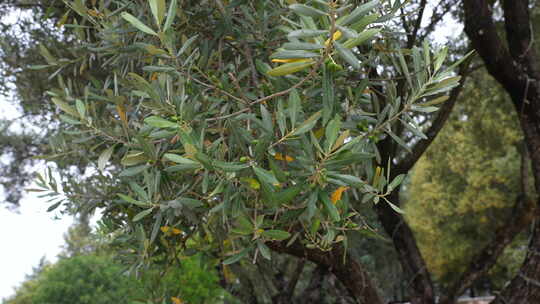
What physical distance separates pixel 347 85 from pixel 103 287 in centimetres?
572

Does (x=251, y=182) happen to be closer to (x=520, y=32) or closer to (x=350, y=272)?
(x=350, y=272)

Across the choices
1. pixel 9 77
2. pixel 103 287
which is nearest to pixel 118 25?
pixel 9 77

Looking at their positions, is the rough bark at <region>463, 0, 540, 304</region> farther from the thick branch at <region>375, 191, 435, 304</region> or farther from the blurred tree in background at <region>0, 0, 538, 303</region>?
the thick branch at <region>375, 191, 435, 304</region>

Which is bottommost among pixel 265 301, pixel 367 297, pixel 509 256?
pixel 509 256

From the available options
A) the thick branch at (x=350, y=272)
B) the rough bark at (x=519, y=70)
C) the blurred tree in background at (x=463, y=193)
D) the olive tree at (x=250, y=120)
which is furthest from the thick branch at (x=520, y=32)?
the blurred tree in background at (x=463, y=193)

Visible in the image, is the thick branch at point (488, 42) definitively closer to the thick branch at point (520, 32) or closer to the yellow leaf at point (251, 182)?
the thick branch at point (520, 32)

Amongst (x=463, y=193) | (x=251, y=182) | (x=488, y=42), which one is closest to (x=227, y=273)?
(x=488, y=42)

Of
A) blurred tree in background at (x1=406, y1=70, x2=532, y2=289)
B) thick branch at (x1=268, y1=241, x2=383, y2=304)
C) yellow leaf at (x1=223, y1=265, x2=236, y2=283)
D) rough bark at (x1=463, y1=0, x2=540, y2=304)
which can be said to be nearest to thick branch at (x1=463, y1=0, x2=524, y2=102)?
rough bark at (x1=463, y1=0, x2=540, y2=304)

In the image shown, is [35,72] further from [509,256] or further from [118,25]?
[509,256]

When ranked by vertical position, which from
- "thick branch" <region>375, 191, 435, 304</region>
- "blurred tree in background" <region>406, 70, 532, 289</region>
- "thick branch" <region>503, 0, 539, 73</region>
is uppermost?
"thick branch" <region>503, 0, 539, 73</region>

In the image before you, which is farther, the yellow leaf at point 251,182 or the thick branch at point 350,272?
the thick branch at point 350,272

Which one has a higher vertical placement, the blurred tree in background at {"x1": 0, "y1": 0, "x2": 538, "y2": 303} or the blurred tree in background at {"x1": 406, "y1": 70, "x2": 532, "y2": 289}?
the blurred tree in background at {"x1": 0, "y1": 0, "x2": 538, "y2": 303}

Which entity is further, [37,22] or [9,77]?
[9,77]

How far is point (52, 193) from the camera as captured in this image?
2.21 meters
